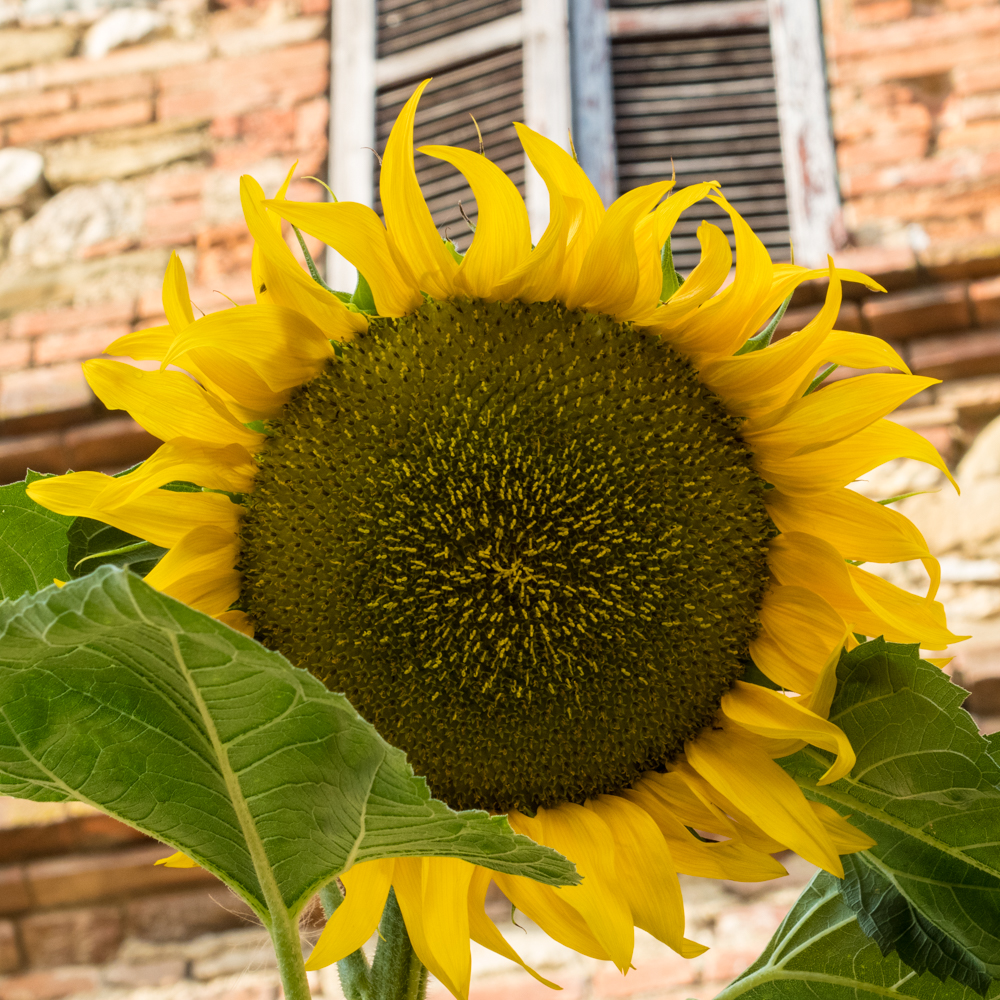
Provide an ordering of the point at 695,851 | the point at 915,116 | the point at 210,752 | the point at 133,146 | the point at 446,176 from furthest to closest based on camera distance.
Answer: the point at 133,146, the point at 446,176, the point at 915,116, the point at 695,851, the point at 210,752

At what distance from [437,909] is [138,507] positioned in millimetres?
192

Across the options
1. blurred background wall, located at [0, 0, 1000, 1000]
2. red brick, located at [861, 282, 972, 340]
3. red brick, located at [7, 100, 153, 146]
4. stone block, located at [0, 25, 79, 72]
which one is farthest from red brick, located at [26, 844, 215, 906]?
stone block, located at [0, 25, 79, 72]

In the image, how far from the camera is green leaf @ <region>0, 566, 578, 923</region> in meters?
0.27

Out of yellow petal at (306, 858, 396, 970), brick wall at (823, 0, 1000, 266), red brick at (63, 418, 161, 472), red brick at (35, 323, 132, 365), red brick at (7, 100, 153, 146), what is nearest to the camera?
yellow petal at (306, 858, 396, 970)

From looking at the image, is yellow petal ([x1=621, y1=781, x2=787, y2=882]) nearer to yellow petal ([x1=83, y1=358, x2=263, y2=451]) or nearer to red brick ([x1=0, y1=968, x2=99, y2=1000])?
yellow petal ([x1=83, y1=358, x2=263, y2=451])

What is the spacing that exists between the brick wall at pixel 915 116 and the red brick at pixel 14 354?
2131mm

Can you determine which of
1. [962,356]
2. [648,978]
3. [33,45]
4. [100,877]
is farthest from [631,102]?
[100,877]

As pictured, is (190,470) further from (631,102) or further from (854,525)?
(631,102)

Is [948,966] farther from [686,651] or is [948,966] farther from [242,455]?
[242,455]

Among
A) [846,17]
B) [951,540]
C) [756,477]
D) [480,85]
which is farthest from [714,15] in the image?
[756,477]

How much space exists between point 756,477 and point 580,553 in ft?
0.32

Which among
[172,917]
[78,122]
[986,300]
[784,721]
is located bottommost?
[172,917]

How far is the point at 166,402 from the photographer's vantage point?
0.40 m

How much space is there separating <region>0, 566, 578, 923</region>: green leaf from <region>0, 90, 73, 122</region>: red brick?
317 cm
